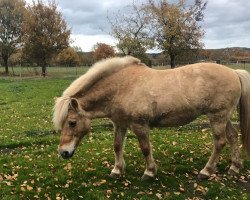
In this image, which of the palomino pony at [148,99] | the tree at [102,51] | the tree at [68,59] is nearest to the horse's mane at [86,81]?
the palomino pony at [148,99]

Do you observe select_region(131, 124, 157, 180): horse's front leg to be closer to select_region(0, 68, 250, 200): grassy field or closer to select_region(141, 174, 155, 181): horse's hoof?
select_region(141, 174, 155, 181): horse's hoof

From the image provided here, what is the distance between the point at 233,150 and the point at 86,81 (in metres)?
3.90

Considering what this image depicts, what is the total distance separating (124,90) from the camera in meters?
8.49

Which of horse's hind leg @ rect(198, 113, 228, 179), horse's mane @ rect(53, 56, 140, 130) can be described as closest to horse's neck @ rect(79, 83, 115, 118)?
horse's mane @ rect(53, 56, 140, 130)

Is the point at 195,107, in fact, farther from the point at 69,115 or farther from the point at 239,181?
the point at 69,115

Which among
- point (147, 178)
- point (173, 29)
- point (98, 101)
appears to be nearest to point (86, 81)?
point (98, 101)

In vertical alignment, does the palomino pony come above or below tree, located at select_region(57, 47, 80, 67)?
below

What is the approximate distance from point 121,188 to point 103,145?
3.53 m

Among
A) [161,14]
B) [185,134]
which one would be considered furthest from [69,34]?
[185,134]

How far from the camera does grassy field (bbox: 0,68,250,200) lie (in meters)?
7.95

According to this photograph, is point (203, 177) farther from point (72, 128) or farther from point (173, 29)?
point (173, 29)

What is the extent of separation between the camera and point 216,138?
342 inches

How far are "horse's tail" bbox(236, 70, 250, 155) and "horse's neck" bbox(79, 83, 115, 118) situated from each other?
304 cm

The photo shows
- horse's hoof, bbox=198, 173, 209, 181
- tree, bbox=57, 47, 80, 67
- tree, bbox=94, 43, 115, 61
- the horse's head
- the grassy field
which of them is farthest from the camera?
tree, bbox=94, 43, 115, 61
